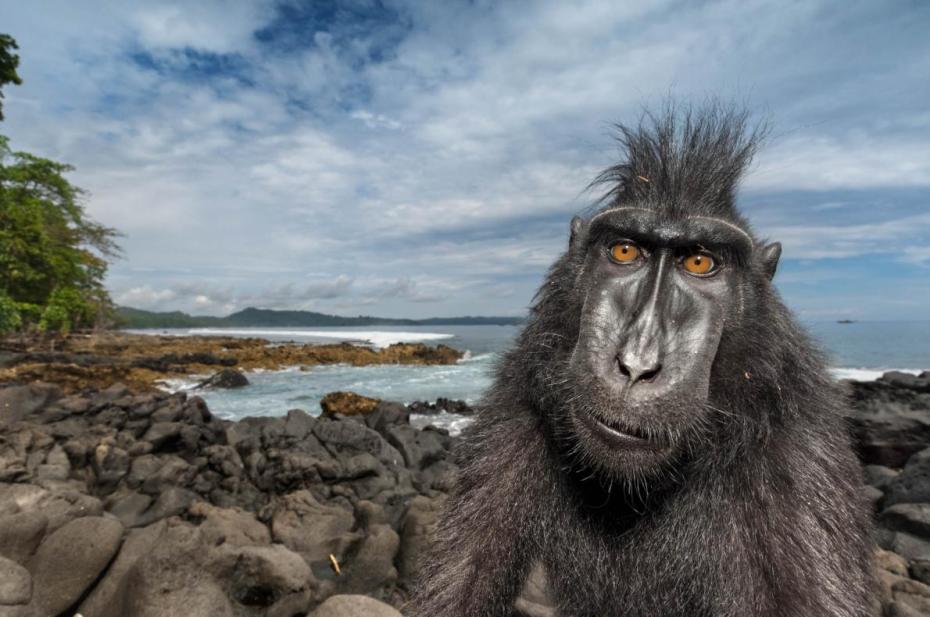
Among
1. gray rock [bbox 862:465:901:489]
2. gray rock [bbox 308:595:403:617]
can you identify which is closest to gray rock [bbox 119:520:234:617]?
gray rock [bbox 308:595:403:617]

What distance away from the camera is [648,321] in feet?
8.48

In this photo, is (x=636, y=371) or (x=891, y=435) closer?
(x=636, y=371)

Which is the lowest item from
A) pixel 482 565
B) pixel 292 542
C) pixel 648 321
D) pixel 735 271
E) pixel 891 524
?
pixel 292 542

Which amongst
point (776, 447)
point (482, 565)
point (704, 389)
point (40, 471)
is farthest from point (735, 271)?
point (40, 471)

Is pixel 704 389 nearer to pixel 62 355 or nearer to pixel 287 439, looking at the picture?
pixel 287 439

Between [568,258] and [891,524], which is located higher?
[568,258]

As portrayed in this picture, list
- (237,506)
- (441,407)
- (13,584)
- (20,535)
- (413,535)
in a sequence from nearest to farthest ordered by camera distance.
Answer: (13,584) < (20,535) < (413,535) < (237,506) < (441,407)

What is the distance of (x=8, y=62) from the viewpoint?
84.1ft

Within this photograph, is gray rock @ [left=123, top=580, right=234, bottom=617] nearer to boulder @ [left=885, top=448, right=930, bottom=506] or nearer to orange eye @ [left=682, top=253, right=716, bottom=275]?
orange eye @ [left=682, top=253, right=716, bottom=275]

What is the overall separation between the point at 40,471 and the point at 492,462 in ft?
28.5

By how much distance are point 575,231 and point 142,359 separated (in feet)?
112

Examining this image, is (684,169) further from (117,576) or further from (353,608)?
(117,576)

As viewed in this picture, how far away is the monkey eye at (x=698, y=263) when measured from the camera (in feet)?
9.50

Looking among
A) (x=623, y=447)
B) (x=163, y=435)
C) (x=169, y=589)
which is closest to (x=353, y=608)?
(x=169, y=589)
